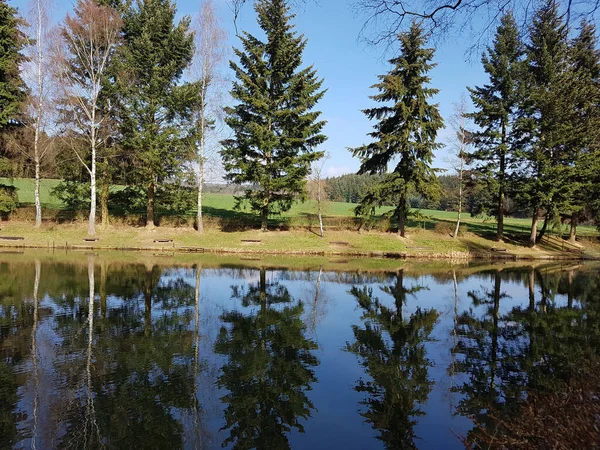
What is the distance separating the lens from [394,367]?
787 cm

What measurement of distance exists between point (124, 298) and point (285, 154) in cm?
2003

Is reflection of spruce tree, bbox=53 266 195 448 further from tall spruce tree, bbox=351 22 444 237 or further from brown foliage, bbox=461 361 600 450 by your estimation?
tall spruce tree, bbox=351 22 444 237

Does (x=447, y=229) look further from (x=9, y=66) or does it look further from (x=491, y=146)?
(x=9, y=66)

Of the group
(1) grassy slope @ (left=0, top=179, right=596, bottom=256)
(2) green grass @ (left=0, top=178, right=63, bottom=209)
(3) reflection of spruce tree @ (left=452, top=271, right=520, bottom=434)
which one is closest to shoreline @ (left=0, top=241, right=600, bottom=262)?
(1) grassy slope @ (left=0, top=179, right=596, bottom=256)

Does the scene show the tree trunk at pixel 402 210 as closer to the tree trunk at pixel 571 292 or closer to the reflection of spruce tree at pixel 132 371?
the tree trunk at pixel 571 292

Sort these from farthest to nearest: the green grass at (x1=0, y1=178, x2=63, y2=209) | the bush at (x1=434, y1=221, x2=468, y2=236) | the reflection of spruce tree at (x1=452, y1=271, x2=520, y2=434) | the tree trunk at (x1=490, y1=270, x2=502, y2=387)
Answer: the green grass at (x1=0, y1=178, x2=63, y2=209) < the bush at (x1=434, y1=221, x2=468, y2=236) < the tree trunk at (x1=490, y1=270, x2=502, y2=387) < the reflection of spruce tree at (x1=452, y1=271, x2=520, y2=434)

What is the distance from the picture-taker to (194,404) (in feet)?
19.5

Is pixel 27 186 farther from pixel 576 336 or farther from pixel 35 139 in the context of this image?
pixel 576 336

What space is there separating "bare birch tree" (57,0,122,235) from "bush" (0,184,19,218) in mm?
Result: 5636

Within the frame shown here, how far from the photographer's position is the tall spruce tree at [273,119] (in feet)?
96.1

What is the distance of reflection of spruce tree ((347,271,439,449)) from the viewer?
5.87 metres

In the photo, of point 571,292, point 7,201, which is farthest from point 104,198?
point 571,292

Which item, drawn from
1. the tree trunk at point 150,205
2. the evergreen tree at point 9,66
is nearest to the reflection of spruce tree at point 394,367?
the tree trunk at point 150,205

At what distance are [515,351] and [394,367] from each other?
3267 mm
